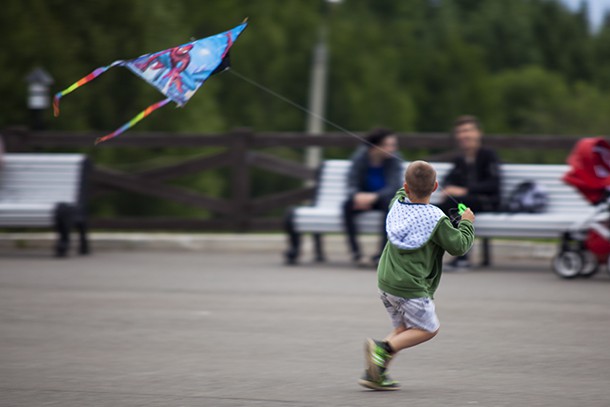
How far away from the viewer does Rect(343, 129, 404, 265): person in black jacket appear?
1352cm

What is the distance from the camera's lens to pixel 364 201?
533 inches

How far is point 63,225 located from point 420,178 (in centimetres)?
833

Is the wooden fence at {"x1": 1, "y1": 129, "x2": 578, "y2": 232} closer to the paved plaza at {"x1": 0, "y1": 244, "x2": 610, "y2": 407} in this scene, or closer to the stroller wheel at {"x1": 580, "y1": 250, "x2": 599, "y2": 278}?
the paved plaza at {"x1": 0, "y1": 244, "x2": 610, "y2": 407}

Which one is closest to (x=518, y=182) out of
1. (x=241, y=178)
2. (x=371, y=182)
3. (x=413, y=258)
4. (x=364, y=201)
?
(x=371, y=182)

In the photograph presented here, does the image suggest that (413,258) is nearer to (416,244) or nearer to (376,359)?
(416,244)

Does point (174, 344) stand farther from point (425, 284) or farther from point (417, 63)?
point (417, 63)

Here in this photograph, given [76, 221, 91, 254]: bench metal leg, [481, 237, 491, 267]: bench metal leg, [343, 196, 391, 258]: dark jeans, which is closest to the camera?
[343, 196, 391, 258]: dark jeans

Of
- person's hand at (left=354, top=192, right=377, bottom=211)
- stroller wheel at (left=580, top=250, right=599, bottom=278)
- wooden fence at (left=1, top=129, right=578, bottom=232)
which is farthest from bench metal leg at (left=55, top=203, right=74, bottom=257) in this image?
stroller wheel at (left=580, top=250, right=599, bottom=278)

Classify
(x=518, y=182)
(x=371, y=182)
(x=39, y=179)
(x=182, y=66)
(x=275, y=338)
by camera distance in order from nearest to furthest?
(x=182, y=66) < (x=275, y=338) < (x=371, y=182) < (x=518, y=182) < (x=39, y=179)

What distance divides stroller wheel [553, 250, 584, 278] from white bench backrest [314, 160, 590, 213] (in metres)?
0.98

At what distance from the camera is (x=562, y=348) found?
8.30 m

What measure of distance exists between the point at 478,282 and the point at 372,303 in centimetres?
183

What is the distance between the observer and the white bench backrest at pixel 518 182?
13.7 metres

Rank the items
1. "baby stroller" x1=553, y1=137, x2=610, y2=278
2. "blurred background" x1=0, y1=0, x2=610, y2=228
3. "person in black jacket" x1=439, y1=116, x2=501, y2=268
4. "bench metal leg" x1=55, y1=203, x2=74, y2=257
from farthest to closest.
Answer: "blurred background" x1=0, y1=0, x2=610, y2=228 → "bench metal leg" x1=55, y1=203, x2=74, y2=257 → "person in black jacket" x1=439, y1=116, x2=501, y2=268 → "baby stroller" x1=553, y1=137, x2=610, y2=278
